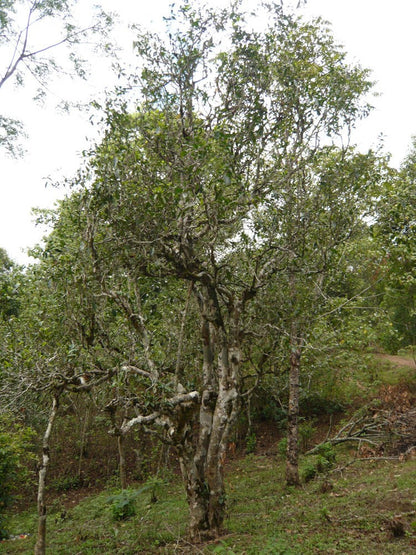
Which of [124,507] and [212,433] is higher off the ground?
[212,433]

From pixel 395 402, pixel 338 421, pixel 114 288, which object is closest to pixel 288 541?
pixel 114 288

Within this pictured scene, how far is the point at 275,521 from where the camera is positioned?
8.76 metres

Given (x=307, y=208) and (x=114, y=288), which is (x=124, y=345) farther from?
(x=307, y=208)

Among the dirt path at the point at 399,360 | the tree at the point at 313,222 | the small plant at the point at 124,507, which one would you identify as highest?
the tree at the point at 313,222

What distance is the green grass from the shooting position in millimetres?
7047

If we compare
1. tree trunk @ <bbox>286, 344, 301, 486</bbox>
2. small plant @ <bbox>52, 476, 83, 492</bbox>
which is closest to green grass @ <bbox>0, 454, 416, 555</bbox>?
tree trunk @ <bbox>286, 344, 301, 486</bbox>

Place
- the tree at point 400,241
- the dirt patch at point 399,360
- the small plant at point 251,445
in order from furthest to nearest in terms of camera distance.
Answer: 1. the dirt patch at point 399,360
2. the small plant at point 251,445
3. the tree at point 400,241

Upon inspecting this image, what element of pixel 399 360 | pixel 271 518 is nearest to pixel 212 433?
pixel 271 518

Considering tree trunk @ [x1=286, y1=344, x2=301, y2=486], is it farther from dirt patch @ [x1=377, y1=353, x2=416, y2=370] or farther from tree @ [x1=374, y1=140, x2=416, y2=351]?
dirt patch @ [x1=377, y1=353, x2=416, y2=370]

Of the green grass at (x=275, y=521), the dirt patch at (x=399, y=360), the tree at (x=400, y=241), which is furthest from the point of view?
the dirt patch at (x=399, y=360)

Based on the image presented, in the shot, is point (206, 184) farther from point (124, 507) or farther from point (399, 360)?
point (399, 360)

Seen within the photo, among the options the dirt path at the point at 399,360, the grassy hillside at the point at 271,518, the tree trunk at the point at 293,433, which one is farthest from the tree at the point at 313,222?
the dirt path at the point at 399,360

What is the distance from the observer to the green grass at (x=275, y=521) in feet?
23.1

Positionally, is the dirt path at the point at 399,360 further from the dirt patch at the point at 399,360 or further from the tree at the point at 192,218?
the tree at the point at 192,218
